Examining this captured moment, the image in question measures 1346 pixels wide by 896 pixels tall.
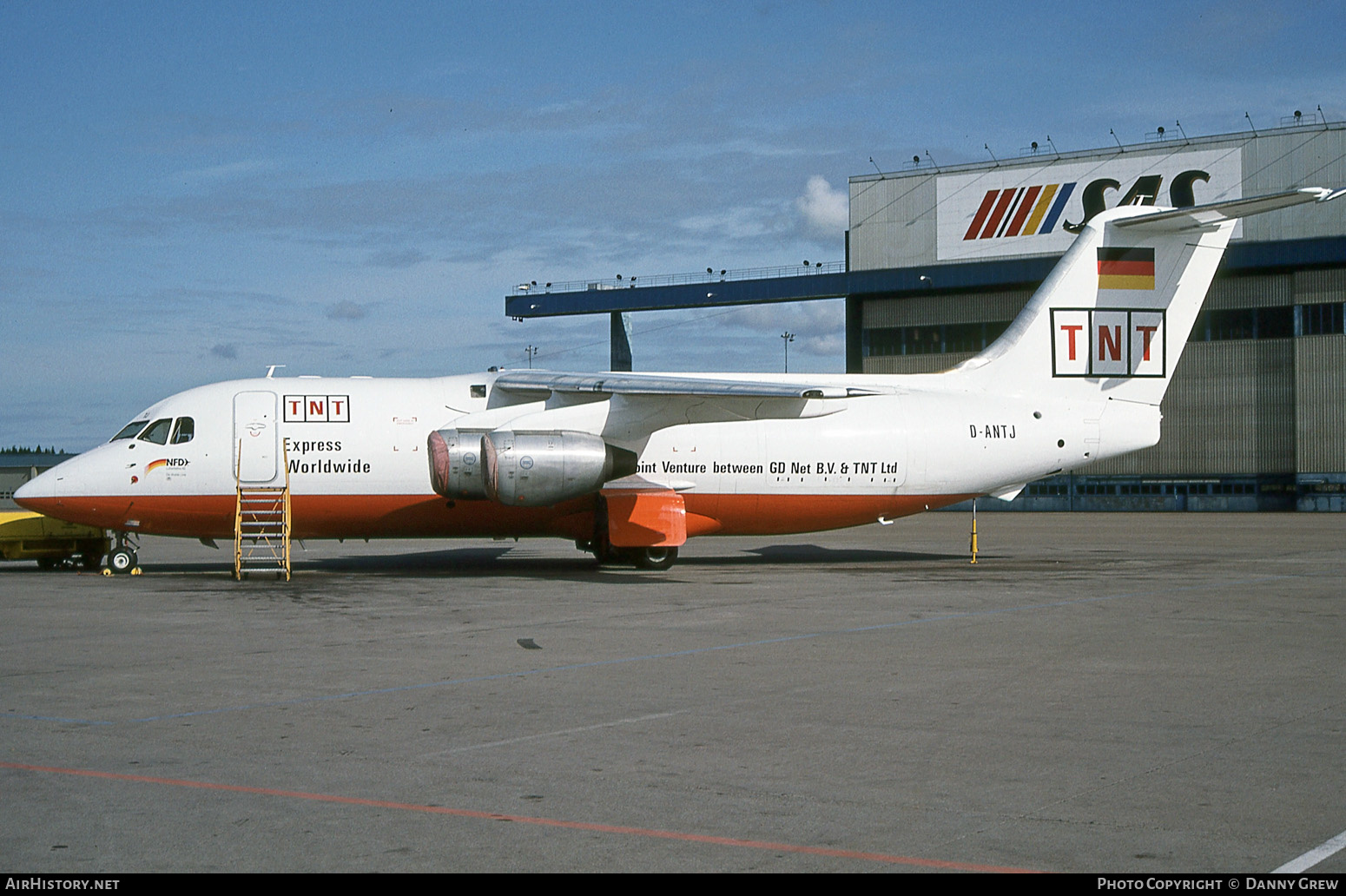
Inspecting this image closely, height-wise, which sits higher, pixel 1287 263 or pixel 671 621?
pixel 1287 263

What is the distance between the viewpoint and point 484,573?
23.8 meters

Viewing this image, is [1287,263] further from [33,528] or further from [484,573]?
[33,528]

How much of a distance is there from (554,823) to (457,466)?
1586 cm

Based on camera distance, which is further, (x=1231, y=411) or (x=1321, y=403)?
(x=1231, y=411)

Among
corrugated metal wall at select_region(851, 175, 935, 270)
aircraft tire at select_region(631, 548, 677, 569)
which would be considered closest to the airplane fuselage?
aircraft tire at select_region(631, 548, 677, 569)

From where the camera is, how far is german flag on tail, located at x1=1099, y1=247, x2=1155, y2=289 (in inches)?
1035

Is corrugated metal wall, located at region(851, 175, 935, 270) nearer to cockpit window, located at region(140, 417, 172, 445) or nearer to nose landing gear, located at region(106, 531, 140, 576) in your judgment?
cockpit window, located at region(140, 417, 172, 445)

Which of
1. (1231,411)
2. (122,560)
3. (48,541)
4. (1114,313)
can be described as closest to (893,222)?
(1231,411)

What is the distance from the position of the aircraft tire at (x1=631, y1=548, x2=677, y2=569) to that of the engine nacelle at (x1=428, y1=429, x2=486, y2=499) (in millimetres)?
3466

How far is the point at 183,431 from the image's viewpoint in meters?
23.0

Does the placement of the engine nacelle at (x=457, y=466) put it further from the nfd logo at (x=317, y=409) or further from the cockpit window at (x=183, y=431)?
the cockpit window at (x=183, y=431)

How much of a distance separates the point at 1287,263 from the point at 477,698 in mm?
57052

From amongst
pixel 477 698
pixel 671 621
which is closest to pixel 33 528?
pixel 671 621

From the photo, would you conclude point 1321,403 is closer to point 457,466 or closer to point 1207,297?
point 1207,297
